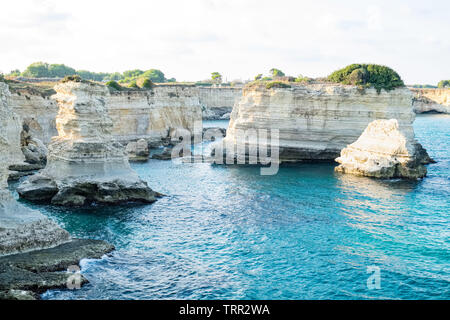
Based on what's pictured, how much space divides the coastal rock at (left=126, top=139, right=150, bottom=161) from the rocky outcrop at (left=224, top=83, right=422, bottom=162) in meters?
9.60

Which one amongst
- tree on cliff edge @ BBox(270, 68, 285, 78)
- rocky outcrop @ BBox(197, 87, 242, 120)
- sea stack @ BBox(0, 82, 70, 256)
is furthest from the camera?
tree on cliff edge @ BBox(270, 68, 285, 78)

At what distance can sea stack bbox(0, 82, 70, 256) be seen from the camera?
1867 centimetres

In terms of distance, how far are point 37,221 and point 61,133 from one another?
43.8 feet

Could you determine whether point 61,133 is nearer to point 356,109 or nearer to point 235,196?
point 235,196

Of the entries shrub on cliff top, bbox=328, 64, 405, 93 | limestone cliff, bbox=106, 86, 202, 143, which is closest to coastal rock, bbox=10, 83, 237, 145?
limestone cliff, bbox=106, 86, 202, 143

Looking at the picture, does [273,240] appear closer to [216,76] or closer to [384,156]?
[384,156]

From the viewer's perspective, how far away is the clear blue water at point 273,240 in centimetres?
1722

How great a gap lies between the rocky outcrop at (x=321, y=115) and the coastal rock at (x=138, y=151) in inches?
378

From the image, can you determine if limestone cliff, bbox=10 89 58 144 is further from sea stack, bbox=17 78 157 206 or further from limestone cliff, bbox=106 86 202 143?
sea stack, bbox=17 78 157 206

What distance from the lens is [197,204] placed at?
1167 inches

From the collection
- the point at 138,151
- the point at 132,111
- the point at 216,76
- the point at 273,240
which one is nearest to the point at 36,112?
the point at 138,151

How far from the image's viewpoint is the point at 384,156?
37469 mm

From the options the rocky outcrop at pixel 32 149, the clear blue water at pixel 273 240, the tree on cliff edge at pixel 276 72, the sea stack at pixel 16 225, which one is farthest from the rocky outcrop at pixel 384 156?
the tree on cliff edge at pixel 276 72
